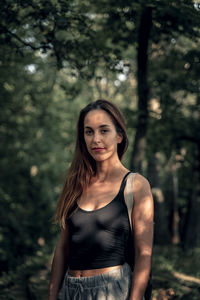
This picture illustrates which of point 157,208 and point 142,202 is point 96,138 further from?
point 157,208

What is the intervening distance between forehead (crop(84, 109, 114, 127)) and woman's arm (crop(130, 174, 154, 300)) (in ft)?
1.74

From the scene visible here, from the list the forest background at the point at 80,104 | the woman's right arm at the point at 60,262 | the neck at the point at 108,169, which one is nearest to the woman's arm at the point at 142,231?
the neck at the point at 108,169

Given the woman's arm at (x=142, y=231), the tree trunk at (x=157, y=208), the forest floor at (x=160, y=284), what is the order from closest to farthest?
the woman's arm at (x=142, y=231) < the forest floor at (x=160, y=284) < the tree trunk at (x=157, y=208)

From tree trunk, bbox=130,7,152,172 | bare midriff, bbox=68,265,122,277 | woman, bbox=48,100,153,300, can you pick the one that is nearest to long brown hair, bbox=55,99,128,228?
woman, bbox=48,100,153,300

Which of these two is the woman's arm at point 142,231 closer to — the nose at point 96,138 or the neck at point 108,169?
→ the neck at point 108,169

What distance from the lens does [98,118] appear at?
8.72ft

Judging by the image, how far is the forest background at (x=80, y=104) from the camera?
191 inches

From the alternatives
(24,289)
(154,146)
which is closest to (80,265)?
(24,289)

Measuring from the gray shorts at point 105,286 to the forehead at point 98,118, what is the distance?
1042 millimetres

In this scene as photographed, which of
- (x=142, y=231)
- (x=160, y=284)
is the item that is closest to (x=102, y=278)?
(x=142, y=231)

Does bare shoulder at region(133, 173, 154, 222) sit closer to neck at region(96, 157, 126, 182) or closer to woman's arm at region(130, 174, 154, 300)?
woman's arm at region(130, 174, 154, 300)

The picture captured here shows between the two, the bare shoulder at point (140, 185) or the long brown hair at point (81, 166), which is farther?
the long brown hair at point (81, 166)

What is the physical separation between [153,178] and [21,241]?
5.48 meters

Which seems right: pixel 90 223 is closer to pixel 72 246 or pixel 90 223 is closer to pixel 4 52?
pixel 72 246
